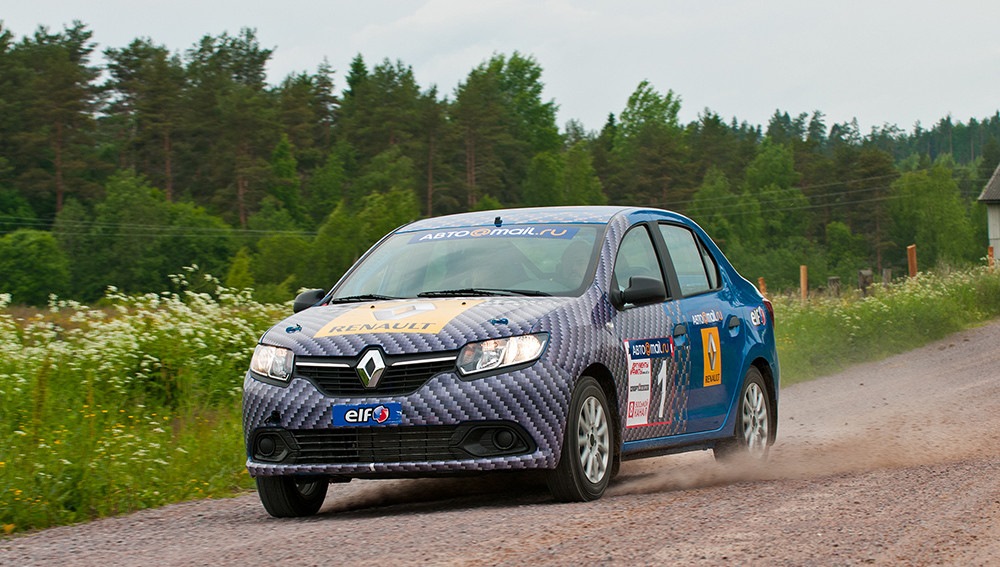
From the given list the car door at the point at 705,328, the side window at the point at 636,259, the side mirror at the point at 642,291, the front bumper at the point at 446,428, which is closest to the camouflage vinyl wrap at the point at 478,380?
the front bumper at the point at 446,428

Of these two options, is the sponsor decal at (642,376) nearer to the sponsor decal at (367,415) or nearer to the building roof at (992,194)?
the sponsor decal at (367,415)

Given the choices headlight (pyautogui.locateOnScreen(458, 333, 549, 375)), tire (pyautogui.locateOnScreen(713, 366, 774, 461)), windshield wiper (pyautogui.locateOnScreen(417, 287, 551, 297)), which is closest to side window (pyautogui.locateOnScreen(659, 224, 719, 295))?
tire (pyautogui.locateOnScreen(713, 366, 774, 461))

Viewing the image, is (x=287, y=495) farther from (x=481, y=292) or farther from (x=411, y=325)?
(x=481, y=292)

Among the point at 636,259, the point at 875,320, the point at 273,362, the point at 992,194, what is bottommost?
the point at 875,320

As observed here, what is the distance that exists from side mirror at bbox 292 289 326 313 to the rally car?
27mm

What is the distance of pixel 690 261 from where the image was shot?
9.28 metres

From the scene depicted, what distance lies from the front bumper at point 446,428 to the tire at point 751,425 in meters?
2.53

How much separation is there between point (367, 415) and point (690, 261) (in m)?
3.10

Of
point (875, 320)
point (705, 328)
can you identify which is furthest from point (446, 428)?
point (875, 320)

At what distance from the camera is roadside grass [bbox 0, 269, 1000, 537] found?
8.31 metres

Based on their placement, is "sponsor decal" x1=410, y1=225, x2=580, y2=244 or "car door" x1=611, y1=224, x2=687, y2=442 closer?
"car door" x1=611, y1=224, x2=687, y2=442

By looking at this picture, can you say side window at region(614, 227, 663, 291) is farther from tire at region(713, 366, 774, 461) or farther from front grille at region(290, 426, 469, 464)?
front grille at region(290, 426, 469, 464)

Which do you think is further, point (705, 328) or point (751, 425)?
point (751, 425)

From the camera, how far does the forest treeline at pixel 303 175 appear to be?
8994cm
